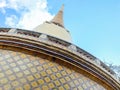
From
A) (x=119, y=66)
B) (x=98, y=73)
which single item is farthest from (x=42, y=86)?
(x=119, y=66)

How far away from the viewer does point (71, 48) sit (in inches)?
491

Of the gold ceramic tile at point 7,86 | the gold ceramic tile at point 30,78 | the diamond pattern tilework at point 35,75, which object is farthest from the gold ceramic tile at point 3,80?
the gold ceramic tile at point 30,78

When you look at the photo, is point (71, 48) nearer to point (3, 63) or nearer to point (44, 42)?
point (44, 42)

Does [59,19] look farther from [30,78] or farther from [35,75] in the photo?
[30,78]

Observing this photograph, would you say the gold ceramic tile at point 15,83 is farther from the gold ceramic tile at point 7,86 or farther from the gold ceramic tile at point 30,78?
the gold ceramic tile at point 30,78

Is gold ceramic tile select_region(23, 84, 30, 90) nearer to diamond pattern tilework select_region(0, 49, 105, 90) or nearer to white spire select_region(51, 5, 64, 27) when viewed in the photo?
diamond pattern tilework select_region(0, 49, 105, 90)

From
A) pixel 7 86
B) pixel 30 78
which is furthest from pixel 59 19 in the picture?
pixel 7 86

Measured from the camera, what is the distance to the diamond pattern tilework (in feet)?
35.6

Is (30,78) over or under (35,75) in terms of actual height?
under

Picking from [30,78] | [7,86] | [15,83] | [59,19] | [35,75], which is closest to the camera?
[7,86]

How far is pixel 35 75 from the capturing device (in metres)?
11.2

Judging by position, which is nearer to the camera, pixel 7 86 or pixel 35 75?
pixel 7 86

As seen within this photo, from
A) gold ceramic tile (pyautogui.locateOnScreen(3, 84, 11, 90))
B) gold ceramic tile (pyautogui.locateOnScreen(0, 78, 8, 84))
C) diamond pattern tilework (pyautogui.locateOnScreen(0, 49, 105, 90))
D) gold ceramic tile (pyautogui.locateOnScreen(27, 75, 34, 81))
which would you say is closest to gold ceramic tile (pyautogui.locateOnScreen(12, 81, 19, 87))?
diamond pattern tilework (pyautogui.locateOnScreen(0, 49, 105, 90))

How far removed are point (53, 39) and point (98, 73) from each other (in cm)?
232
